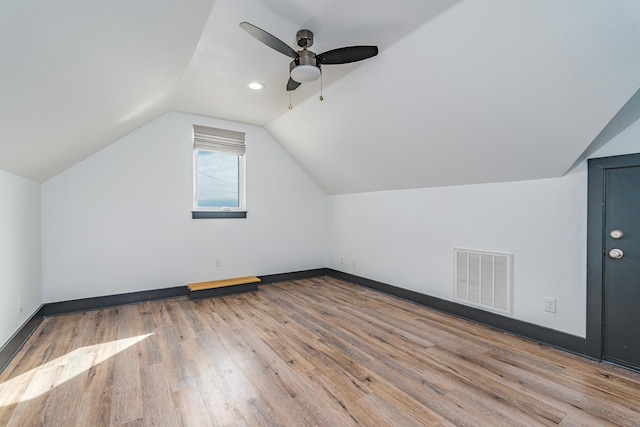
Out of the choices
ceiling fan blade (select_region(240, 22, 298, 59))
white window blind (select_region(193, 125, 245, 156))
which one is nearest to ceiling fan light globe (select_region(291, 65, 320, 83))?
ceiling fan blade (select_region(240, 22, 298, 59))

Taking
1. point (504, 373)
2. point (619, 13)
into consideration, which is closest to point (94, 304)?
point (504, 373)

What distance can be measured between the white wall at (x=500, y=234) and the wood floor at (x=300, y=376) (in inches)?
17.2

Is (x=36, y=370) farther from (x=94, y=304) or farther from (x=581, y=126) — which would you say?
(x=581, y=126)

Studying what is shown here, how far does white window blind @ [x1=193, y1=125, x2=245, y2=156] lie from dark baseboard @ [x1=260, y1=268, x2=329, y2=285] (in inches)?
78.3

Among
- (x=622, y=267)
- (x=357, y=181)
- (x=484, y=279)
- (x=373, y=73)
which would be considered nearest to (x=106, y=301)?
(x=357, y=181)

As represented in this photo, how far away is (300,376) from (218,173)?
3204mm

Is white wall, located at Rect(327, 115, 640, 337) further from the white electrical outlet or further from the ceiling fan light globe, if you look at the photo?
the ceiling fan light globe

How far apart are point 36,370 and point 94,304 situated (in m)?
1.42

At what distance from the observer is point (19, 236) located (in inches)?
97.3

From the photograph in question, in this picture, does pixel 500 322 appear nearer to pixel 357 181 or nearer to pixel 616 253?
pixel 616 253

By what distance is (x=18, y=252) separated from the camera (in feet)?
8.02

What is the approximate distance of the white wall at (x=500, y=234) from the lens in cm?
235

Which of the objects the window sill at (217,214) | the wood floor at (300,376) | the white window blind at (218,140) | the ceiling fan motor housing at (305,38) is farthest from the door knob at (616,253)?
the white window blind at (218,140)

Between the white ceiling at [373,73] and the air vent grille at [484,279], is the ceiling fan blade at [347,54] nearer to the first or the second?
the white ceiling at [373,73]
